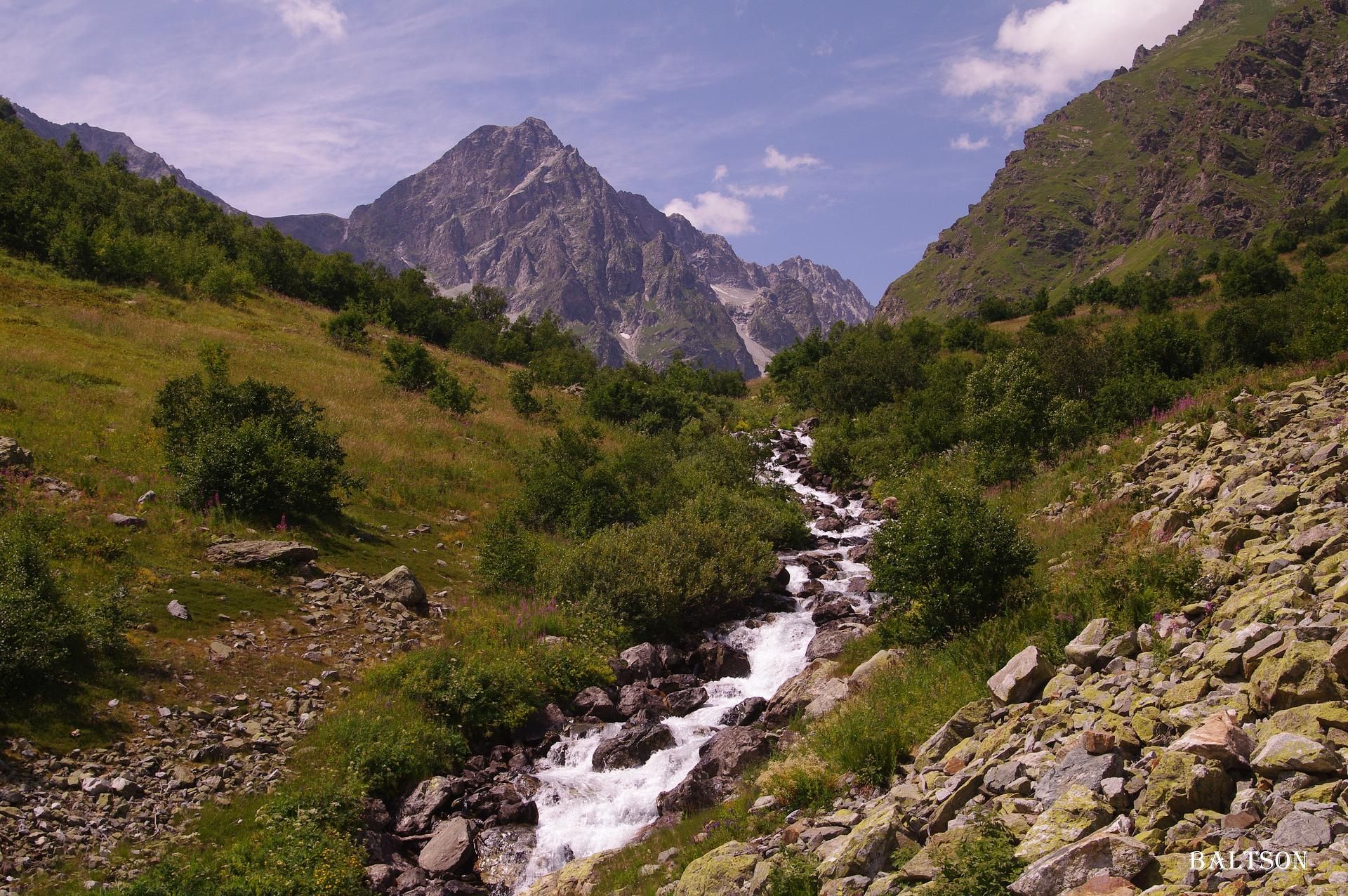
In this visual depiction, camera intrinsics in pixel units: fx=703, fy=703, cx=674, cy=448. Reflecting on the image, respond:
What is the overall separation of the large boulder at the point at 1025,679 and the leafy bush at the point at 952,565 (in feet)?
10.6

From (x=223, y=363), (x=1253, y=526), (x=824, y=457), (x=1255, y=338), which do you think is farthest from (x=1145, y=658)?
(x=824, y=457)

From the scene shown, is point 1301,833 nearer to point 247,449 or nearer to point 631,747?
point 631,747

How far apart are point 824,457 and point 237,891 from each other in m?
35.2

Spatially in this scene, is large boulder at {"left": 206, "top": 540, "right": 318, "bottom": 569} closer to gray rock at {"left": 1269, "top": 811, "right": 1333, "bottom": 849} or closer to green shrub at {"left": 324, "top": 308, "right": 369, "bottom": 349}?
gray rock at {"left": 1269, "top": 811, "right": 1333, "bottom": 849}

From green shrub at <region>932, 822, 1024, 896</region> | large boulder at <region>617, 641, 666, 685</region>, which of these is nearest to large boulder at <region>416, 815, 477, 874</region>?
large boulder at <region>617, 641, 666, 685</region>

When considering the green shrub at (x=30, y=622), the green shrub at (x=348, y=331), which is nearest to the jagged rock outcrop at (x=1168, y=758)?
the green shrub at (x=30, y=622)

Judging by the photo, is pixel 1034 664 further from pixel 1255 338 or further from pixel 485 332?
pixel 485 332

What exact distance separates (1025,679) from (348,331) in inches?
1839

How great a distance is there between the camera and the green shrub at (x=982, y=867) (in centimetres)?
625

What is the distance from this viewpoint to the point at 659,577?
67.6 ft

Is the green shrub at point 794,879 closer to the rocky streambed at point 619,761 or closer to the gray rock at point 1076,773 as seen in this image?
the gray rock at point 1076,773

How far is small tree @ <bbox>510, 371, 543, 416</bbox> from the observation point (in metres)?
44.0

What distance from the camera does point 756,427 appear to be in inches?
2089

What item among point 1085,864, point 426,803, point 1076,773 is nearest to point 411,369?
point 426,803
